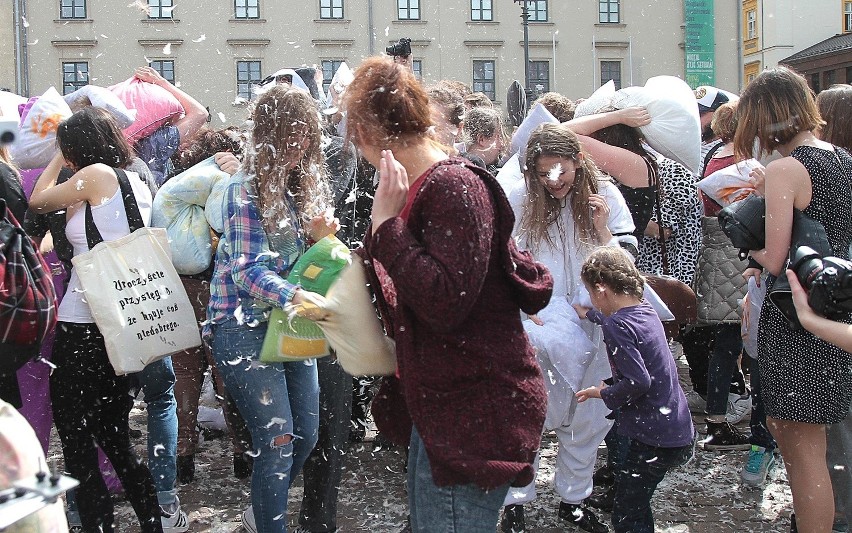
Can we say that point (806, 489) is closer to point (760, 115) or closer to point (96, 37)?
point (760, 115)

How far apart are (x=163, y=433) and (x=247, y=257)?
3.80ft

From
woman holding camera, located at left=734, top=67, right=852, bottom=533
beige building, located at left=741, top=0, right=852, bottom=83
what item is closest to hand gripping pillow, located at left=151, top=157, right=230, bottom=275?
woman holding camera, located at left=734, top=67, right=852, bottom=533

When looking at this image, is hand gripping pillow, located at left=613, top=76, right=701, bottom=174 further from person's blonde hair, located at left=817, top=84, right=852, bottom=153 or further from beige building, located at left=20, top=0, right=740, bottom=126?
beige building, located at left=20, top=0, right=740, bottom=126

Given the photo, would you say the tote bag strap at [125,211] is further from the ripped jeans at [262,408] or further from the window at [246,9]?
the window at [246,9]

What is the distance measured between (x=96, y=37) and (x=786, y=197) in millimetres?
34023

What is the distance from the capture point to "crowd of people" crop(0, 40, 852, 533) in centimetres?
228

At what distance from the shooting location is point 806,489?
3.51 metres

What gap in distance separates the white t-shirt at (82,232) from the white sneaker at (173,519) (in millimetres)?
984

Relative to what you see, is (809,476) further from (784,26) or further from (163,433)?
(784,26)

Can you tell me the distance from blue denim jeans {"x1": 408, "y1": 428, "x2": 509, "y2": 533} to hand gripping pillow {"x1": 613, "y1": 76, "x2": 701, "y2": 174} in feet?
8.73

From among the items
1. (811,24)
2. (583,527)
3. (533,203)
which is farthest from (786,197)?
(811,24)

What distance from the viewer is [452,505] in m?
2.32

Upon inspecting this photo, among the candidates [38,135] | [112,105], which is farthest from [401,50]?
[38,135]

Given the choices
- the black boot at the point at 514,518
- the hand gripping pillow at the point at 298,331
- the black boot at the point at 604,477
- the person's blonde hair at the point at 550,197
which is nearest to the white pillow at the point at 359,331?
the hand gripping pillow at the point at 298,331
